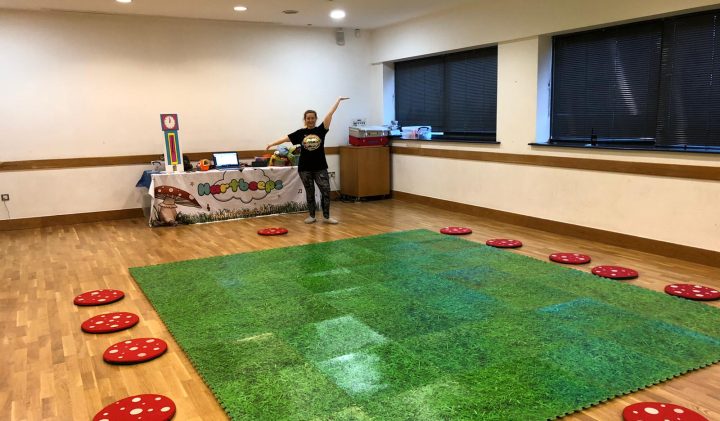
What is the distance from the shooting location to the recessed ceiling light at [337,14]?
7249 mm

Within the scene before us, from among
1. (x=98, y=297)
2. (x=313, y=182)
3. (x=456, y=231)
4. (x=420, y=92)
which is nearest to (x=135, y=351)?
(x=98, y=297)

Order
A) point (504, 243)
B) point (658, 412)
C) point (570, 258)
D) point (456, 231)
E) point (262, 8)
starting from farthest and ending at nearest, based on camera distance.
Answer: point (262, 8) < point (456, 231) < point (504, 243) < point (570, 258) < point (658, 412)

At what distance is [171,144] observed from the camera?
684cm

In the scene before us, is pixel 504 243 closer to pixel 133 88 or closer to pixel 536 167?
pixel 536 167

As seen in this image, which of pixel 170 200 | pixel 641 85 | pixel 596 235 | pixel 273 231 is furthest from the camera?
pixel 170 200

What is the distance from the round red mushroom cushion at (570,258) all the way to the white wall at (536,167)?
31.4 inches

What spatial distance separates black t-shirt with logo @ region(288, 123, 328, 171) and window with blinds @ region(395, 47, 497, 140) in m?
2.17

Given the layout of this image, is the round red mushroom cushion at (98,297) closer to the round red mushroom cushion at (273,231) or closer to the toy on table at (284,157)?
the round red mushroom cushion at (273,231)

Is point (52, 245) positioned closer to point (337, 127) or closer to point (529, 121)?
point (337, 127)

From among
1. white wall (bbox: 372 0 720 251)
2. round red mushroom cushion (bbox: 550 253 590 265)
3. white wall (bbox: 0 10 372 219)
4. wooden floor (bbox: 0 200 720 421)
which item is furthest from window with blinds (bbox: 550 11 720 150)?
white wall (bbox: 0 10 372 219)

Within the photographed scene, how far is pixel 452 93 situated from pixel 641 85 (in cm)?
291

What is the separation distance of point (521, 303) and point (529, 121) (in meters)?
3.22

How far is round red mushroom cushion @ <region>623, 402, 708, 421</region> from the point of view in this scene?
92.7 inches

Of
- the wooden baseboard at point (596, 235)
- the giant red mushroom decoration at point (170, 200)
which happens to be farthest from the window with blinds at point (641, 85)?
the giant red mushroom decoration at point (170, 200)
